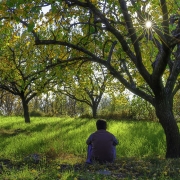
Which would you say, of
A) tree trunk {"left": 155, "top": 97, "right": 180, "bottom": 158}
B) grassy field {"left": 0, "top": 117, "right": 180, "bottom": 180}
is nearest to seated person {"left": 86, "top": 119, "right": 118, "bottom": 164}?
grassy field {"left": 0, "top": 117, "right": 180, "bottom": 180}

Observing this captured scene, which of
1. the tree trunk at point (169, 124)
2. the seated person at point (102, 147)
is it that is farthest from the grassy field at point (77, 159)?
the tree trunk at point (169, 124)

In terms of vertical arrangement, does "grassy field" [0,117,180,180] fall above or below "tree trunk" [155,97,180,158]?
below

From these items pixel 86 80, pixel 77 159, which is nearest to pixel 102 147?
pixel 77 159

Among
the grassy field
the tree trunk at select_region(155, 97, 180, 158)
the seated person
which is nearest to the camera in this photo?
the grassy field

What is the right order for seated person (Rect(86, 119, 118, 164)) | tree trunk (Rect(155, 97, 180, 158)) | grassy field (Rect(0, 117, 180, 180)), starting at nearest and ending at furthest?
grassy field (Rect(0, 117, 180, 180)) → seated person (Rect(86, 119, 118, 164)) → tree trunk (Rect(155, 97, 180, 158))

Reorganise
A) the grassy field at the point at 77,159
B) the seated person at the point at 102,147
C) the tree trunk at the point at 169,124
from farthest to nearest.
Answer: the tree trunk at the point at 169,124 → the seated person at the point at 102,147 → the grassy field at the point at 77,159

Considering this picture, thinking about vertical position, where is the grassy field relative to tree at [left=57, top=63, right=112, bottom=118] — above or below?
below

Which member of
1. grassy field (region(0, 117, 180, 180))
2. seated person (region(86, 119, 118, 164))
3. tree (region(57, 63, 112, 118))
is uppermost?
tree (region(57, 63, 112, 118))

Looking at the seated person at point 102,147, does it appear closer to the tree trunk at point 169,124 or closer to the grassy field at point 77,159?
the grassy field at point 77,159

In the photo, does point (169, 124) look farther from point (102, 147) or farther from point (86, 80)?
point (86, 80)

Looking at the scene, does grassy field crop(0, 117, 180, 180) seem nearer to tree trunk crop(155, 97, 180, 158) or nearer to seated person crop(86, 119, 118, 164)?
seated person crop(86, 119, 118, 164)

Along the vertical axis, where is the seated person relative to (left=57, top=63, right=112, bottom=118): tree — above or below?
below

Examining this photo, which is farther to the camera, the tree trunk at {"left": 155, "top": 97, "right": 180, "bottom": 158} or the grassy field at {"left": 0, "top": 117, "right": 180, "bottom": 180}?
the tree trunk at {"left": 155, "top": 97, "right": 180, "bottom": 158}

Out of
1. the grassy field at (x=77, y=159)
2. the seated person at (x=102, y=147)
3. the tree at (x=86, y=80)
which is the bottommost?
the grassy field at (x=77, y=159)
